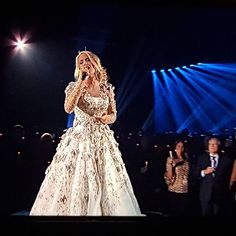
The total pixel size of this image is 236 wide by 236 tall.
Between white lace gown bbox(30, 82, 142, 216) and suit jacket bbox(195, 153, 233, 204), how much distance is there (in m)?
0.42

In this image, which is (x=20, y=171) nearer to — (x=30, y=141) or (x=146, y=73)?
(x=30, y=141)

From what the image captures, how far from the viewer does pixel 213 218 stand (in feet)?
10.2

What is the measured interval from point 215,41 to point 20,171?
1441 millimetres

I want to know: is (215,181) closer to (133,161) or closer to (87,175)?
(133,161)

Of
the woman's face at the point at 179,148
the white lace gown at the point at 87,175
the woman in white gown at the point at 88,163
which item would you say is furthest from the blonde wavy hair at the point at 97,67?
the woman's face at the point at 179,148

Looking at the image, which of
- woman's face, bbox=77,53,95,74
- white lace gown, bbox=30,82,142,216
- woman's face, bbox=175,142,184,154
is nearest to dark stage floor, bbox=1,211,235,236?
white lace gown, bbox=30,82,142,216

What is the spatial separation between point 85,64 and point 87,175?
673 millimetres

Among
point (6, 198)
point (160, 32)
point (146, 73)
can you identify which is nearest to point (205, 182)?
point (146, 73)

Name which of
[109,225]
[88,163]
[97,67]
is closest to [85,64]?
[97,67]

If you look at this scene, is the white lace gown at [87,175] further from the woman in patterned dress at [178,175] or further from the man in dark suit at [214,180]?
the man in dark suit at [214,180]

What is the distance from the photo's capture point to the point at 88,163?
119 inches

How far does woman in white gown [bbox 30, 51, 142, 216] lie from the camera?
3.00 meters

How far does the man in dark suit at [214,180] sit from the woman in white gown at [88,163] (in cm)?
42

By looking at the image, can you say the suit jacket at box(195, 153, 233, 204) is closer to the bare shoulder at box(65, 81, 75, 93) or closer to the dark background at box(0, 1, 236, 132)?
the dark background at box(0, 1, 236, 132)
